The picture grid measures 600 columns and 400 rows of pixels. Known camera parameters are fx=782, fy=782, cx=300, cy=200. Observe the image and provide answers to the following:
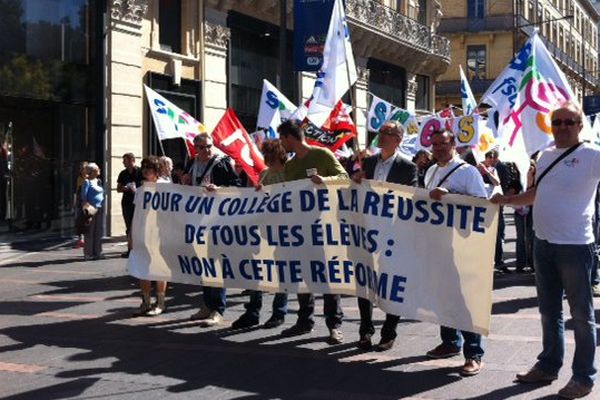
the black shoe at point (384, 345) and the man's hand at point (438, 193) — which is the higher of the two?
the man's hand at point (438, 193)

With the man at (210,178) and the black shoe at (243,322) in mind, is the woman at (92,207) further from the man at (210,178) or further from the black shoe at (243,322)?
the black shoe at (243,322)

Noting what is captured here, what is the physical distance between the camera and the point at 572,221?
4898 millimetres

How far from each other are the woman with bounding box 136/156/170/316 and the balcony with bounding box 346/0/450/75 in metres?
17.3

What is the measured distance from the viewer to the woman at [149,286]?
774cm

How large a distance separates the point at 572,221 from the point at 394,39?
23.2 metres

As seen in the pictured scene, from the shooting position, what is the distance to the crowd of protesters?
4910mm

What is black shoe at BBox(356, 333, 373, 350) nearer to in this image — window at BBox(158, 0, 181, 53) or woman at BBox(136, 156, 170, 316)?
woman at BBox(136, 156, 170, 316)

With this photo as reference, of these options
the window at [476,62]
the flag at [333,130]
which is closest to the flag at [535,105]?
the flag at [333,130]

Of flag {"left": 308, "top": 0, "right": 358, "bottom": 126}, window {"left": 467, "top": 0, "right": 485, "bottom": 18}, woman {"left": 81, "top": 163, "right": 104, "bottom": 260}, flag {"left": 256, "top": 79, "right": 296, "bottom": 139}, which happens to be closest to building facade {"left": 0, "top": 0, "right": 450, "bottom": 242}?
woman {"left": 81, "top": 163, "right": 104, "bottom": 260}

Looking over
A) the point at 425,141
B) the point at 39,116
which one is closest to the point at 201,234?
the point at 425,141

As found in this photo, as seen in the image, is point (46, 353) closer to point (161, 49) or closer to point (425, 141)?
point (425, 141)

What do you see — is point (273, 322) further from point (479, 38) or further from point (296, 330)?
point (479, 38)

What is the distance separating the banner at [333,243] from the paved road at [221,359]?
47 cm

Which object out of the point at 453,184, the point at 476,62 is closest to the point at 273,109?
the point at 453,184
